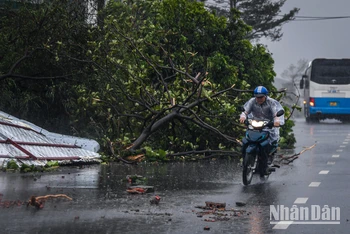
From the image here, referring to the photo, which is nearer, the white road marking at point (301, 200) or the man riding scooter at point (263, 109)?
the white road marking at point (301, 200)

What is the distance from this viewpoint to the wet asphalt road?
9.79 meters

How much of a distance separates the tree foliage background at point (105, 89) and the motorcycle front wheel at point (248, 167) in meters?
3.14

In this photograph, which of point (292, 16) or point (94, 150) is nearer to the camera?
point (94, 150)

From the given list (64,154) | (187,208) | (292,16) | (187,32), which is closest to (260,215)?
(187,208)

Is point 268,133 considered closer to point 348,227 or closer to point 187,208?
point 187,208

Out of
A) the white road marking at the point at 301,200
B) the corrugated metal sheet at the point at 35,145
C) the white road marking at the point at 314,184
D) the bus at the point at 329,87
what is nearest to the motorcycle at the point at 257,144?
the white road marking at the point at 314,184

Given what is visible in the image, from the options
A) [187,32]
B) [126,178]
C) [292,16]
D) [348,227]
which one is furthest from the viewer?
[292,16]

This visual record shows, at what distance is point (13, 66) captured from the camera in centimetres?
1884

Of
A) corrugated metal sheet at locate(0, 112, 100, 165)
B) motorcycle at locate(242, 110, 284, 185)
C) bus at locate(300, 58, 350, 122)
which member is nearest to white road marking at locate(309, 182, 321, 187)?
motorcycle at locate(242, 110, 284, 185)

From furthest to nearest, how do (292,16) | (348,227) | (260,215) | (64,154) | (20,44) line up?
1. (292,16)
2. (20,44)
3. (64,154)
4. (260,215)
5. (348,227)

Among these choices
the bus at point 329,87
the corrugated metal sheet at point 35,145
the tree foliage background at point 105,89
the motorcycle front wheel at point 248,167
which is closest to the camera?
the motorcycle front wheel at point 248,167

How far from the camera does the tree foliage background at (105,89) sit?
743 inches

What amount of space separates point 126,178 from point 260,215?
463cm

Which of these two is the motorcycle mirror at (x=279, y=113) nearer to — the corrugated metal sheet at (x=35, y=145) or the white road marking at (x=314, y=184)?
the white road marking at (x=314, y=184)
